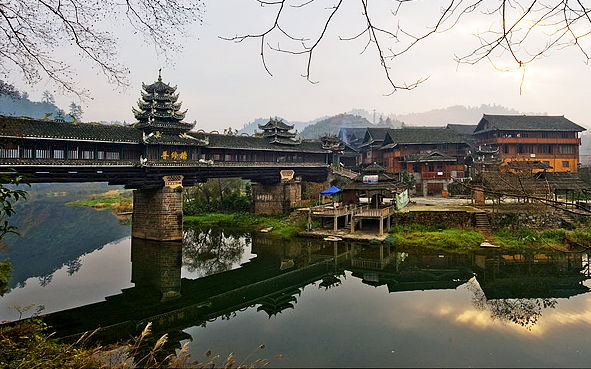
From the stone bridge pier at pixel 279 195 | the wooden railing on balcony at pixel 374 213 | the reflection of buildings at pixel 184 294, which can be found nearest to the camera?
the reflection of buildings at pixel 184 294

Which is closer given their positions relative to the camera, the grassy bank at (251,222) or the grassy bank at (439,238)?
the grassy bank at (439,238)

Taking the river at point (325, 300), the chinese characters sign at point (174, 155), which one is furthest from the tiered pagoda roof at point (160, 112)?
the river at point (325, 300)

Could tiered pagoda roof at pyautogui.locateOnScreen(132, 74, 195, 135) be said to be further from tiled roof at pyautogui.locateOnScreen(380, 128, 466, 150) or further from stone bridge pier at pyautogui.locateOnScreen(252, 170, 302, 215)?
tiled roof at pyautogui.locateOnScreen(380, 128, 466, 150)

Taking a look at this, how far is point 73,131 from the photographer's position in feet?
64.0

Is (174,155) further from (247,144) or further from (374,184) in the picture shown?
(374,184)

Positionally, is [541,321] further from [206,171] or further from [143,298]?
[206,171]

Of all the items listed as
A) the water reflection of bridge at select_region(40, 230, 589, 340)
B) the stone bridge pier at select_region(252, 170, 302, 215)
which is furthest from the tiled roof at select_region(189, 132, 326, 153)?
the water reflection of bridge at select_region(40, 230, 589, 340)

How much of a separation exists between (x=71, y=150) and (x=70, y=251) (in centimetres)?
718

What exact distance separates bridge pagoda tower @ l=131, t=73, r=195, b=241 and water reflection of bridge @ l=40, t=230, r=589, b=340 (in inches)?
68.9

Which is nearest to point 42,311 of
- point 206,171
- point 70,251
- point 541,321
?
point 70,251

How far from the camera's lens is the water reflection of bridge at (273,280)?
12164 mm

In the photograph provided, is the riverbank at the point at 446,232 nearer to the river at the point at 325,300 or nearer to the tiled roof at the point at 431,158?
the river at the point at 325,300

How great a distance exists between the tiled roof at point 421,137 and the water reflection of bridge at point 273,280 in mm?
20966

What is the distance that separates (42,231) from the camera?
30438 millimetres
